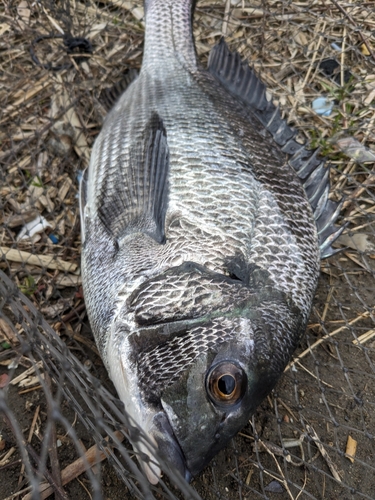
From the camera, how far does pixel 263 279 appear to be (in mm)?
1978

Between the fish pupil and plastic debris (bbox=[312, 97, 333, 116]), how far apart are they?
2615 mm

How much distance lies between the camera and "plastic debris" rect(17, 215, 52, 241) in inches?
117

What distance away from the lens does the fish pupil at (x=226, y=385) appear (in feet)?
5.34

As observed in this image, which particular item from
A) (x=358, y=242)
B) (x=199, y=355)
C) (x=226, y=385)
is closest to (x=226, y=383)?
(x=226, y=385)

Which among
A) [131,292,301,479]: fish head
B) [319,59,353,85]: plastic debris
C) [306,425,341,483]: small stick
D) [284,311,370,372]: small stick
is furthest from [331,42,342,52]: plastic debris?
[306,425,341,483]: small stick

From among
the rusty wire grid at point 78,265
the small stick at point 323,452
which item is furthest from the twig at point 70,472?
the small stick at point 323,452

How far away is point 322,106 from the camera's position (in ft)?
11.8

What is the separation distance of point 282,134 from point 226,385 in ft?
5.62

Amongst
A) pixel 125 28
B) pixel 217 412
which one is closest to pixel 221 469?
pixel 217 412

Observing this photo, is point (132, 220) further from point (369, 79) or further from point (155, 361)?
A: point (369, 79)

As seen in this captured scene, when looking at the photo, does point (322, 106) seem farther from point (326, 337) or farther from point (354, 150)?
point (326, 337)

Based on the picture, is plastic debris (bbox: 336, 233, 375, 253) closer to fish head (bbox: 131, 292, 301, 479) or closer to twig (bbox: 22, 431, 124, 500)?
fish head (bbox: 131, 292, 301, 479)

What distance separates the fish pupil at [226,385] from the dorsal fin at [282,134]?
107cm

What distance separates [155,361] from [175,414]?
216 mm
